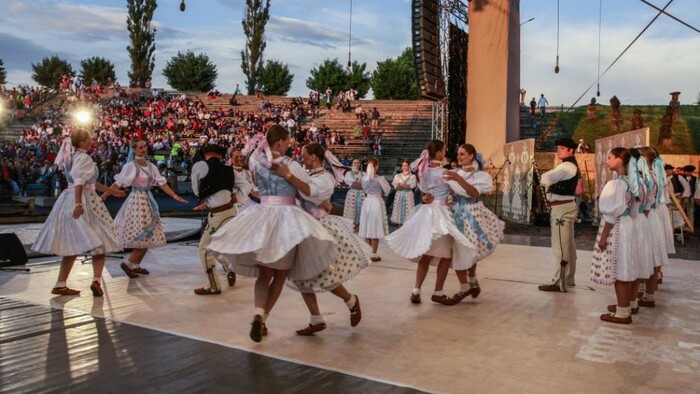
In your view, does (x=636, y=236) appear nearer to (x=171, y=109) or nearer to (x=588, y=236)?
(x=588, y=236)

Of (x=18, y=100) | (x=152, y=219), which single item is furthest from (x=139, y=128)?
(x=152, y=219)

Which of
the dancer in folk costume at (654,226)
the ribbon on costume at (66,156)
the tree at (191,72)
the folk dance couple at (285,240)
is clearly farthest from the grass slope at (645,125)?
the tree at (191,72)

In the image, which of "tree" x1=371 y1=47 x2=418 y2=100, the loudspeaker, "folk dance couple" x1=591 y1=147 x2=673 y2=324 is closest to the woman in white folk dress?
"folk dance couple" x1=591 y1=147 x2=673 y2=324

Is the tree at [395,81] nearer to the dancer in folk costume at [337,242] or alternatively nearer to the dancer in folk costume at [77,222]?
the dancer in folk costume at [77,222]

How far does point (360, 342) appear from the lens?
5.01 m

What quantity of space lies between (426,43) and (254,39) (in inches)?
1583

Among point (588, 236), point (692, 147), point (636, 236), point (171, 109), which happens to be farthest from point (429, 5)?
point (171, 109)

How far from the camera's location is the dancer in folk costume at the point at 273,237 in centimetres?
463

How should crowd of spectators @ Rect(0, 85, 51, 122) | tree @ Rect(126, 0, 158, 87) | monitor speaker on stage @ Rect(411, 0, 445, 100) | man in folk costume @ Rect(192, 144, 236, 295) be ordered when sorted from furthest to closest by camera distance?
tree @ Rect(126, 0, 158, 87), crowd of spectators @ Rect(0, 85, 51, 122), monitor speaker on stage @ Rect(411, 0, 445, 100), man in folk costume @ Rect(192, 144, 236, 295)

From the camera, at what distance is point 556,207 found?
24.4 feet

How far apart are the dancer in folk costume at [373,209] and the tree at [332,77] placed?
64.5 metres

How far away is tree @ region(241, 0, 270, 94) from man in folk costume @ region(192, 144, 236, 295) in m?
51.3

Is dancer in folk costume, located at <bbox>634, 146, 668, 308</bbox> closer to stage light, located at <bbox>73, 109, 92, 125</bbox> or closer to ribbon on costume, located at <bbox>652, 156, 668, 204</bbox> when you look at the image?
ribbon on costume, located at <bbox>652, 156, 668, 204</bbox>

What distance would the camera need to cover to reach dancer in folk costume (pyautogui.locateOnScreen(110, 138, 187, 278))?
7676 millimetres
